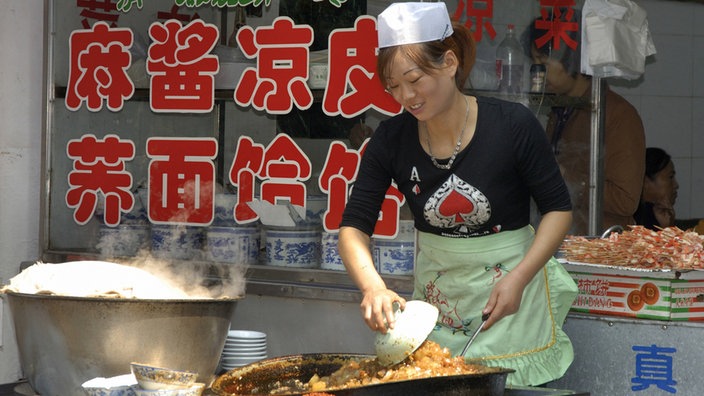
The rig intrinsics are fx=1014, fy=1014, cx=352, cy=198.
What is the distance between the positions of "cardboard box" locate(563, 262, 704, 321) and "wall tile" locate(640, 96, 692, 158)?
2.97 m

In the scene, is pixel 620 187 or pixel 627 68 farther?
pixel 620 187

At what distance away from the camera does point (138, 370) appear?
→ 259 centimetres

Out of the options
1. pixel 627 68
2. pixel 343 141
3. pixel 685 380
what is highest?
pixel 627 68

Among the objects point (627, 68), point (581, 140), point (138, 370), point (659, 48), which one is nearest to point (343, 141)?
point (581, 140)

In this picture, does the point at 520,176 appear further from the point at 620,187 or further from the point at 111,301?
the point at 620,187

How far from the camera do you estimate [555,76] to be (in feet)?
14.4

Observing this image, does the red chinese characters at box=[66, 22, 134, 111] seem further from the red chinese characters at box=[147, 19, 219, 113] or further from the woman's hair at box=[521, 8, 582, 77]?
the woman's hair at box=[521, 8, 582, 77]

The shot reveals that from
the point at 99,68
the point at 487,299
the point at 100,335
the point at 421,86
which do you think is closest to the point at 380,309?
the point at 487,299

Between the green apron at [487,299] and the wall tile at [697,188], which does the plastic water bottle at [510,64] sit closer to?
the green apron at [487,299]

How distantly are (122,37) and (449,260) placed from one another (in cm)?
243

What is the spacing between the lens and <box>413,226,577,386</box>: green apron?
112 inches

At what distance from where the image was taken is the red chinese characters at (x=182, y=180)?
14.7 feet

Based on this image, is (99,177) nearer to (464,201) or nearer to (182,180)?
(182,180)

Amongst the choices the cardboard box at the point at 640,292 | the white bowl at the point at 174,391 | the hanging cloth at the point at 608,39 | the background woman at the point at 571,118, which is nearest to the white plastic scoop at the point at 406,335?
the white bowl at the point at 174,391
